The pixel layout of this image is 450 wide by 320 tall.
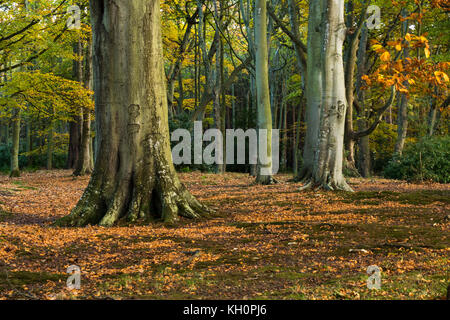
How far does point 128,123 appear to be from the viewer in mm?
7848

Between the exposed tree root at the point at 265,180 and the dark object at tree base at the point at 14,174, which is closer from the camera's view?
the exposed tree root at the point at 265,180

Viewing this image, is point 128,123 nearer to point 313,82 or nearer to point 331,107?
point 331,107

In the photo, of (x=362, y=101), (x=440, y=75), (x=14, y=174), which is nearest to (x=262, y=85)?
(x=362, y=101)

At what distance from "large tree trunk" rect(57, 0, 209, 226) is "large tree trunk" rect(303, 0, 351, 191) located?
157 inches

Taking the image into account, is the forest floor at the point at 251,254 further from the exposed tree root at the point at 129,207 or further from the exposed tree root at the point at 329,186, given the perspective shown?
the exposed tree root at the point at 329,186

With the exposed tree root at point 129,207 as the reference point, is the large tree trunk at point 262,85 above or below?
above

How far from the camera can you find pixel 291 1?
1686 cm

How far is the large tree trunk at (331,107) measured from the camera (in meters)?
10.4

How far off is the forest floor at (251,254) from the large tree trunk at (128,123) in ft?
2.38

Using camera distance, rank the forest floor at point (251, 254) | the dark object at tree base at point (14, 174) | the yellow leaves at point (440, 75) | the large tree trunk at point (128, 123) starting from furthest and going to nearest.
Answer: the dark object at tree base at point (14, 174), the large tree trunk at point (128, 123), the yellow leaves at point (440, 75), the forest floor at point (251, 254)

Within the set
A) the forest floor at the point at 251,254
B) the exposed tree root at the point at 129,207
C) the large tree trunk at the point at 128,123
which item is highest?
the large tree trunk at the point at 128,123

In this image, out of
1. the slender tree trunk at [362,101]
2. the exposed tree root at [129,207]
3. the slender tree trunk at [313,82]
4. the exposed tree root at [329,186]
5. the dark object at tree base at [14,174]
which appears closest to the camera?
the exposed tree root at [129,207]

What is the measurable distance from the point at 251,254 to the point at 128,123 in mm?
3748

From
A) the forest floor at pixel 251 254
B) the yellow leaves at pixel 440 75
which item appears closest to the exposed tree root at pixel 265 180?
the forest floor at pixel 251 254
